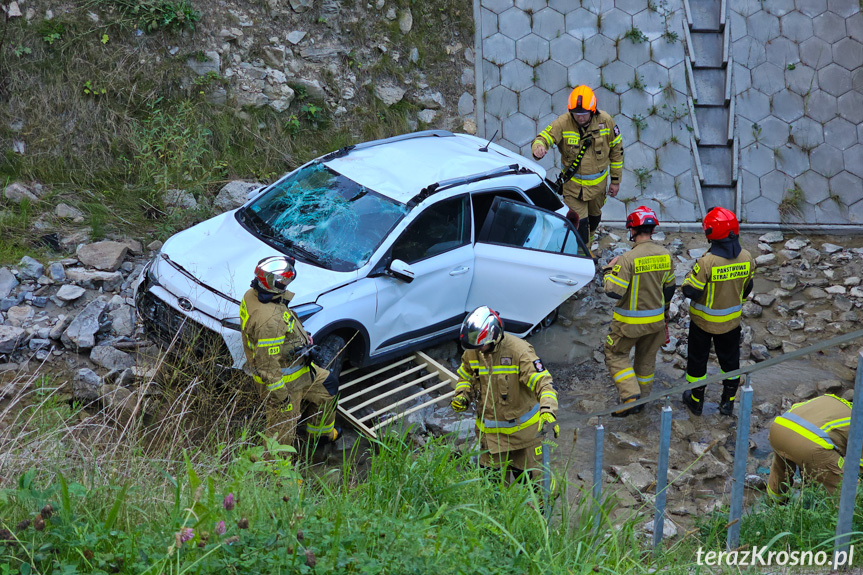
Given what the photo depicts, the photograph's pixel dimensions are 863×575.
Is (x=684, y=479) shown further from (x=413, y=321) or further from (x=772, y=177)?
(x=772, y=177)

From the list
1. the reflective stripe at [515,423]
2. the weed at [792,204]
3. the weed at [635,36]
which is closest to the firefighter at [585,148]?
the weed at [792,204]

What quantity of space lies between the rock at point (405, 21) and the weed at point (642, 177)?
3.23 meters

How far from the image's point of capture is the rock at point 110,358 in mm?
5867

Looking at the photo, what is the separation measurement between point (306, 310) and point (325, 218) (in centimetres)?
94

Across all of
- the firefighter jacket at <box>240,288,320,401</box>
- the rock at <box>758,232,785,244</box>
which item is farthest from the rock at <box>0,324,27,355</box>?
the rock at <box>758,232,785,244</box>

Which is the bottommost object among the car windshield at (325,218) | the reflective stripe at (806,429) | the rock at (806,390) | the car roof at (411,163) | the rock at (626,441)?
the rock at (626,441)

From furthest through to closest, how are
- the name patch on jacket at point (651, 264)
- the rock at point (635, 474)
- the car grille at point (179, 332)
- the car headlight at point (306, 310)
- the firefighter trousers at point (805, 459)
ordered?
the name patch on jacket at point (651, 264) → the car headlight at point (306, 310) → the rock at point (635, 474) → the car grille at point (179, 332) → the firefighter trousers at point (805, 459)

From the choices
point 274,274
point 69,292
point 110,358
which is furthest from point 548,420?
point 69,292

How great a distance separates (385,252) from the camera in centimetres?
577

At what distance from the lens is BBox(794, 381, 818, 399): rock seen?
6.26 metres

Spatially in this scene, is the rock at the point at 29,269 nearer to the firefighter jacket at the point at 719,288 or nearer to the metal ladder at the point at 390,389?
the metal ladder at the point at 390,389

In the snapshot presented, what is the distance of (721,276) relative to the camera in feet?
19.3

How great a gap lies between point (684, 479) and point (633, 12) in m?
6.47

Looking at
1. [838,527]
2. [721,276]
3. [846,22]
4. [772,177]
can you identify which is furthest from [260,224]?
[846,22]
